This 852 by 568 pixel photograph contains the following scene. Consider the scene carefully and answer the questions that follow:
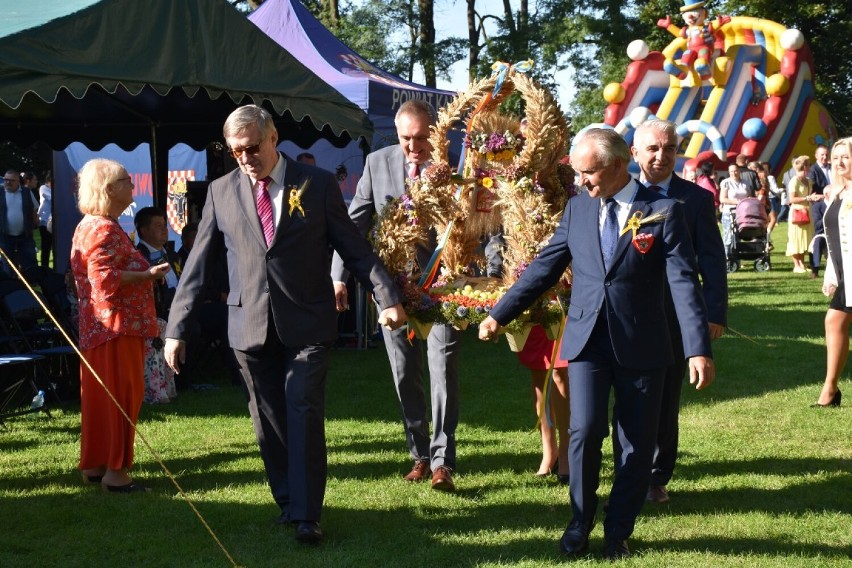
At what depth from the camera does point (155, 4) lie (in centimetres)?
816

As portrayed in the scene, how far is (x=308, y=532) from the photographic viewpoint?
16.5 ft

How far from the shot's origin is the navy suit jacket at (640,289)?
4582mm

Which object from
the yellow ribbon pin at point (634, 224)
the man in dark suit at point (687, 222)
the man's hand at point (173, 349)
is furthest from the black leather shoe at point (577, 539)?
the man's hand at point (173, 349)

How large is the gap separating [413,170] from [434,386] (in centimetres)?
120

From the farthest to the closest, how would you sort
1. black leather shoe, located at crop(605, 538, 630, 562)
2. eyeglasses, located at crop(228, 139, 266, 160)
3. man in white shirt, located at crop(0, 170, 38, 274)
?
man in white shirt, located at crop(0, 170, 38, 274) → eyeglasses, located at crop(228, 139, 266, 160) → black leather shoe, located at crop(605, 538, 630, 562)

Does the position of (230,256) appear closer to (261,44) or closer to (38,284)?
(261,44)

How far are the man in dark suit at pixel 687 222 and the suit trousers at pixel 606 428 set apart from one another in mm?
674

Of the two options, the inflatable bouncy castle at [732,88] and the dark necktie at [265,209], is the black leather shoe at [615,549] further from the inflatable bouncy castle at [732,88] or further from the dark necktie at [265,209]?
the inflatable bouncy castle at [732,88]

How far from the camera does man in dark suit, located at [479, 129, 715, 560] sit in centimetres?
462

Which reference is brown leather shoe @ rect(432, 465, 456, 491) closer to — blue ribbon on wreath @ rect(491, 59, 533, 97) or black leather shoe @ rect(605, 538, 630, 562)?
black leather shoe @ rect(605, 538, 630, 562)

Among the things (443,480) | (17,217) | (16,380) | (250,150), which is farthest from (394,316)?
(17,217)

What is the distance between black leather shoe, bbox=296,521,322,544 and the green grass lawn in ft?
0.20

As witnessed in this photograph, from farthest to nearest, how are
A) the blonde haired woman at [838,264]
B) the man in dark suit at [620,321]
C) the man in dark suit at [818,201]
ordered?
1. the man in dark suit at [818,201]
2. the blonde haired woman at [838,264]
3. the man in dark suit at [620,321]

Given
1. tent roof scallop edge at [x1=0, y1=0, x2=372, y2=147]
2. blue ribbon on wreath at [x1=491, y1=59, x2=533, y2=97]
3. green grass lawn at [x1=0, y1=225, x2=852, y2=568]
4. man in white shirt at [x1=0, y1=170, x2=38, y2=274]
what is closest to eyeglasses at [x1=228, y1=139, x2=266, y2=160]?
blue ribbon on wreath at [x1=491, y1=59, x2=533, y2=97]
